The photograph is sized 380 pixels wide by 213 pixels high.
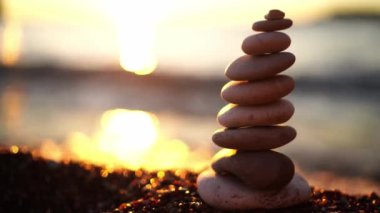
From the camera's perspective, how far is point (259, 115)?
607 cm

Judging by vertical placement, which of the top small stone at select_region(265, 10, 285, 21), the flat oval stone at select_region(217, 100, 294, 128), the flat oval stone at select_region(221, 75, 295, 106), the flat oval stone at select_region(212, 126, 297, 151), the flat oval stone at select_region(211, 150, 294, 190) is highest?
the top small stone at select_region(265, 10, 285, 21)

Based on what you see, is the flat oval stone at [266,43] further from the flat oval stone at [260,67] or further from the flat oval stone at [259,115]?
the flat oval stone at [259,115]

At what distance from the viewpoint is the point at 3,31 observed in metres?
56.8

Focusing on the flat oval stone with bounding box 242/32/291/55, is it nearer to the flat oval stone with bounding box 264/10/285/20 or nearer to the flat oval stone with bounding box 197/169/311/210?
the flat oval stone with bounding box 264/10/285/20

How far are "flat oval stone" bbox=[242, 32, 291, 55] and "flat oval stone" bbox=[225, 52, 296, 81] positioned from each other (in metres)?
0.09

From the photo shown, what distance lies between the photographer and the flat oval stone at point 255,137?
6.07 m

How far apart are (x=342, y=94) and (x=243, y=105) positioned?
21422 millimetres

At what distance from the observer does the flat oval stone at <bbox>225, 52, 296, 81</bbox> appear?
6.06m

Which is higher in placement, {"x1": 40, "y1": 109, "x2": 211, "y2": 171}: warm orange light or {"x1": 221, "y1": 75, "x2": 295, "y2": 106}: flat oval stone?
{"x1": 40, "y1": 109, "x2": 211, "y2": 171}: warm orange light

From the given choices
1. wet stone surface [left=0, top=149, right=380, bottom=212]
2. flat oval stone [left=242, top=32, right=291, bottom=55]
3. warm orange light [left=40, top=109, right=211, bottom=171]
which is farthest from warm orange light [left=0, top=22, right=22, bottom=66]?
flat oval stone [left=242, top=32, right=291, bottom=55]

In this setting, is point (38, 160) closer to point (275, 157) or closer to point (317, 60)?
point (275, 157)

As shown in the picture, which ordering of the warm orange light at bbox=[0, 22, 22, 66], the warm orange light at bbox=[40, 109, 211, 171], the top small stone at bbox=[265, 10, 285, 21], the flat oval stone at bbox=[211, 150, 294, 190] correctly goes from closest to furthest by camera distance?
the flat oval stone at bbox=[211, 150, 294, 190] < the top small stone at bbox=[265, 10, 285, 21] < the warm orange light at bbox=[40, 109, 211, 171] < the warm orange light at bbox=[0, 22, 22, 66]

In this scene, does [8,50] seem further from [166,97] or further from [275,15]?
[275,15]

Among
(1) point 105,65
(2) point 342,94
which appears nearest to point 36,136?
(2) point 342,94
